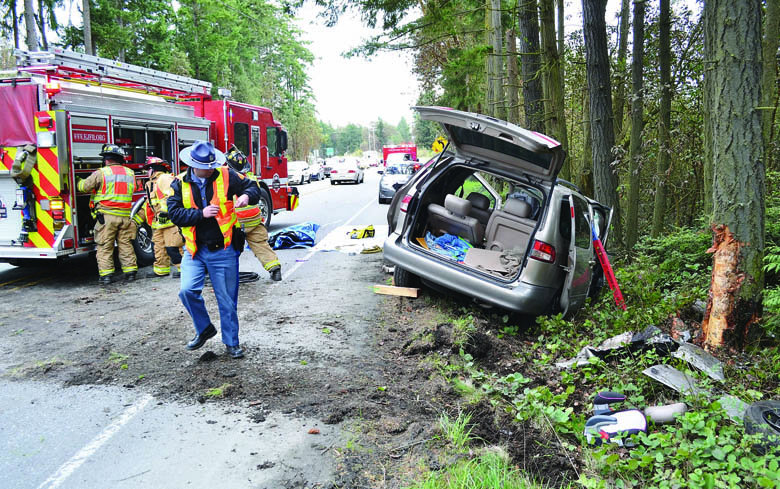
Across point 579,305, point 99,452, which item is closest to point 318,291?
point 579,305

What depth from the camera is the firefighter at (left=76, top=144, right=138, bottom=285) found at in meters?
8.78

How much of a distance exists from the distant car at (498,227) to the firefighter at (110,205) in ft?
13.0

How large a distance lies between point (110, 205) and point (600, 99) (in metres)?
7.25

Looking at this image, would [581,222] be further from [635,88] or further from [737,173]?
[635,88]

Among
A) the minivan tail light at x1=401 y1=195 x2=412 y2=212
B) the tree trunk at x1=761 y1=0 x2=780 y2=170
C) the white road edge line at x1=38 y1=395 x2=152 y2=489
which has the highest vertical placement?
the tree trunk at x1=761 y1=0 x2=780 y2=170

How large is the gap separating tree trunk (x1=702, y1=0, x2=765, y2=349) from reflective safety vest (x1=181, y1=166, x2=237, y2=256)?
4109 millimetres

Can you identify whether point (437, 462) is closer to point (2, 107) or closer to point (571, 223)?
point (571, 223)

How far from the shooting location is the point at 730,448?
3.43 meters

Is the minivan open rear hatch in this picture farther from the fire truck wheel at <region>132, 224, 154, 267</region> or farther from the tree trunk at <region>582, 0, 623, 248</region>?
the fire truck wheel at <region>132, 224, 154, 267</region>

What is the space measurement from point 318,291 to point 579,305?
334 cm

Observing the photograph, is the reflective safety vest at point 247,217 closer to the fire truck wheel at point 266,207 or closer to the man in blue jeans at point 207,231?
the man in blue jeans at point 207,231

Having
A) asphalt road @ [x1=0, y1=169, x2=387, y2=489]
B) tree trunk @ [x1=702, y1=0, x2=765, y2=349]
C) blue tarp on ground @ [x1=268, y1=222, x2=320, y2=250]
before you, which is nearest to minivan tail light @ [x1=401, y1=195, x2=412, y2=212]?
asphalt road @ [x1=0, y1=169, x2=387, y2=489]

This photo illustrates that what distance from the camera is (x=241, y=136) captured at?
13508 mm

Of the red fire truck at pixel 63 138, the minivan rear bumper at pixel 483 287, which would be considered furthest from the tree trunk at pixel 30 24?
the minivan rear bumper at pixel 483 287
